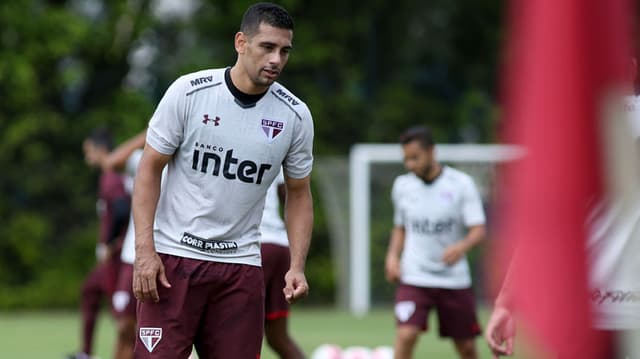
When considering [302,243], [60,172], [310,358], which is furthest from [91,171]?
[302,243]

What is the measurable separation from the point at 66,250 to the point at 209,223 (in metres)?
18.4

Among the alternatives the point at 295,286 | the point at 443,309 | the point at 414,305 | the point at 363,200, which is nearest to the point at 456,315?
the point at 443,309

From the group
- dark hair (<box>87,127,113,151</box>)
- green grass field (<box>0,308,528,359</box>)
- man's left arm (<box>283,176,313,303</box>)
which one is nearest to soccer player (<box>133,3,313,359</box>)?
man's left arm (<box>283,176,313,303</box>)

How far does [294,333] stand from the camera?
16797 mm

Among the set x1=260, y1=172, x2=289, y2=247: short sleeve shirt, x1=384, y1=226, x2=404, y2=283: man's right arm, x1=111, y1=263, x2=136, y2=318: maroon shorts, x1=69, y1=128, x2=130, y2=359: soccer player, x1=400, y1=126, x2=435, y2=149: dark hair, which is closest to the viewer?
x1=260, y1=172, x2=289, y2=247: short sleeve shirt

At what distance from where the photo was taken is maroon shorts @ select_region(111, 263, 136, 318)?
10117mm

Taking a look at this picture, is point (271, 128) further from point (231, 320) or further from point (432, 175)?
point (432, 175)

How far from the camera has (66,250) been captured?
24.2m

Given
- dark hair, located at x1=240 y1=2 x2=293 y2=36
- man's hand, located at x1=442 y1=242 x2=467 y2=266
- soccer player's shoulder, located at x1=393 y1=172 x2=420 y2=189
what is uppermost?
dark hair, located at x1=240 y1=2 x2=293 y2=36

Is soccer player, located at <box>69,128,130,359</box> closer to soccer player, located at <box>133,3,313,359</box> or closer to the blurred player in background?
the blurred player in background

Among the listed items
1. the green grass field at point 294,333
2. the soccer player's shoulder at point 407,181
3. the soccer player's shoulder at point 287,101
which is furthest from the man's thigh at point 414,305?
the soccer player's shoulder at point 287,101

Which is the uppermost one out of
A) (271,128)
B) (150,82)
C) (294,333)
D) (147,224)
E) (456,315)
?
(150,82)

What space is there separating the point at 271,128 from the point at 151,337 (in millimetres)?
1075

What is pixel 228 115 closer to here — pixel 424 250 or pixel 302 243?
pixel 302 243
